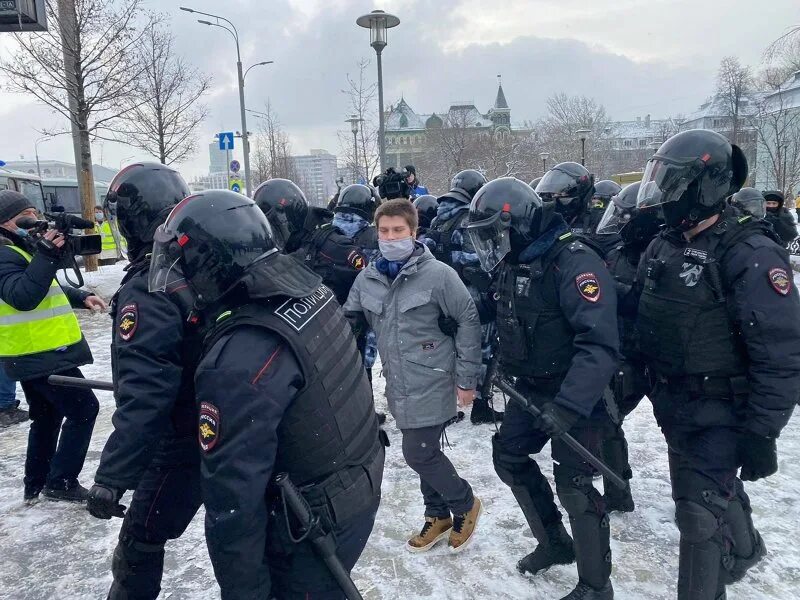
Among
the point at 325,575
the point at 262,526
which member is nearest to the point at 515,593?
the point at 325,575

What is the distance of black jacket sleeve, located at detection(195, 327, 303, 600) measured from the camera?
63.1 inches

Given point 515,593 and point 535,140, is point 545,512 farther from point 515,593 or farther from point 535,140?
point 535,140

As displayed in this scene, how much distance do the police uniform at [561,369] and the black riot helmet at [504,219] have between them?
0.11m

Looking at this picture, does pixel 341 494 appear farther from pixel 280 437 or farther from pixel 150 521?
pixel 150 521

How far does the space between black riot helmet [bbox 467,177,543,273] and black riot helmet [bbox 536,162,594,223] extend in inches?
33.9

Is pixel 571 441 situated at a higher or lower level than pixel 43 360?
lower

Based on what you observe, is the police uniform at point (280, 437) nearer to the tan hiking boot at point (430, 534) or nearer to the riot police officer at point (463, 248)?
the tan hiking boot at point (430, 534)

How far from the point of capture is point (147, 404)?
2.02 m

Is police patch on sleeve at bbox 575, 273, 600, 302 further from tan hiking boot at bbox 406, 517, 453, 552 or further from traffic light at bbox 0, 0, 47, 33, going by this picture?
traffic light at bbox 0, 0, 47, 33

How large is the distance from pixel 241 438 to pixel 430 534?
2.12 metres

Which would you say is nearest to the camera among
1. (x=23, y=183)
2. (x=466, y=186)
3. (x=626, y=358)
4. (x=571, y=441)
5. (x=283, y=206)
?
(x=571, y=441)

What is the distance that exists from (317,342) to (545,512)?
190 centimetres

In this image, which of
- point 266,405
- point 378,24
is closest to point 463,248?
point 266,405

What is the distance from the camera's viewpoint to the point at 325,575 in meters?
1.88
